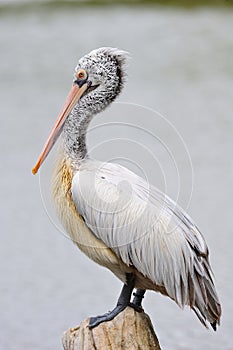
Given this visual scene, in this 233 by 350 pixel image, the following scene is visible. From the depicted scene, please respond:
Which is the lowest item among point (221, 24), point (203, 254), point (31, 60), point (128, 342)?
point (128, 342)

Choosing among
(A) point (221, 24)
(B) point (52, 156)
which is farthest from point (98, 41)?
(B) point (52, 156)

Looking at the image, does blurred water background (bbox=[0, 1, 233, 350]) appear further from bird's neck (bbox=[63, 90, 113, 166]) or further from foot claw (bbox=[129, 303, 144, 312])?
foot claw (bbox=[129, 303, 144, 312])

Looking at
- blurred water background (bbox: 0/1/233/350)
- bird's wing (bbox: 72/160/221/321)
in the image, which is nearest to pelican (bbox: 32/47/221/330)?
bird's wing (bbox: 72/160/221/321)

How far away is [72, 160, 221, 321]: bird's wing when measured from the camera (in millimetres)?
3100

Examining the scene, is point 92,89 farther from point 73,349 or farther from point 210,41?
point 210,41

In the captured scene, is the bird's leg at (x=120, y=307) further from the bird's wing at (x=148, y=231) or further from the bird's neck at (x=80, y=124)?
the bird's neck at (x=80, y=124)

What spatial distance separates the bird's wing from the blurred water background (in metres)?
0.29

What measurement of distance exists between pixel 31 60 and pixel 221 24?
3153mm

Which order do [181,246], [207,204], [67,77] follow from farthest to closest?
[67,77]
[207,204]
[181,246]

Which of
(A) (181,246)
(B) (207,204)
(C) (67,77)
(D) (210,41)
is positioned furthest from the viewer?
(D) (210,41)

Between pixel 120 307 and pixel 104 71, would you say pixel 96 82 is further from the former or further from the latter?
pixel 120 307

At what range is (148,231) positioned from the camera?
10.2 feet

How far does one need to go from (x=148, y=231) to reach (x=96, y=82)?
57 centimetres

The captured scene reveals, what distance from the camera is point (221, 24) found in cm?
1335
